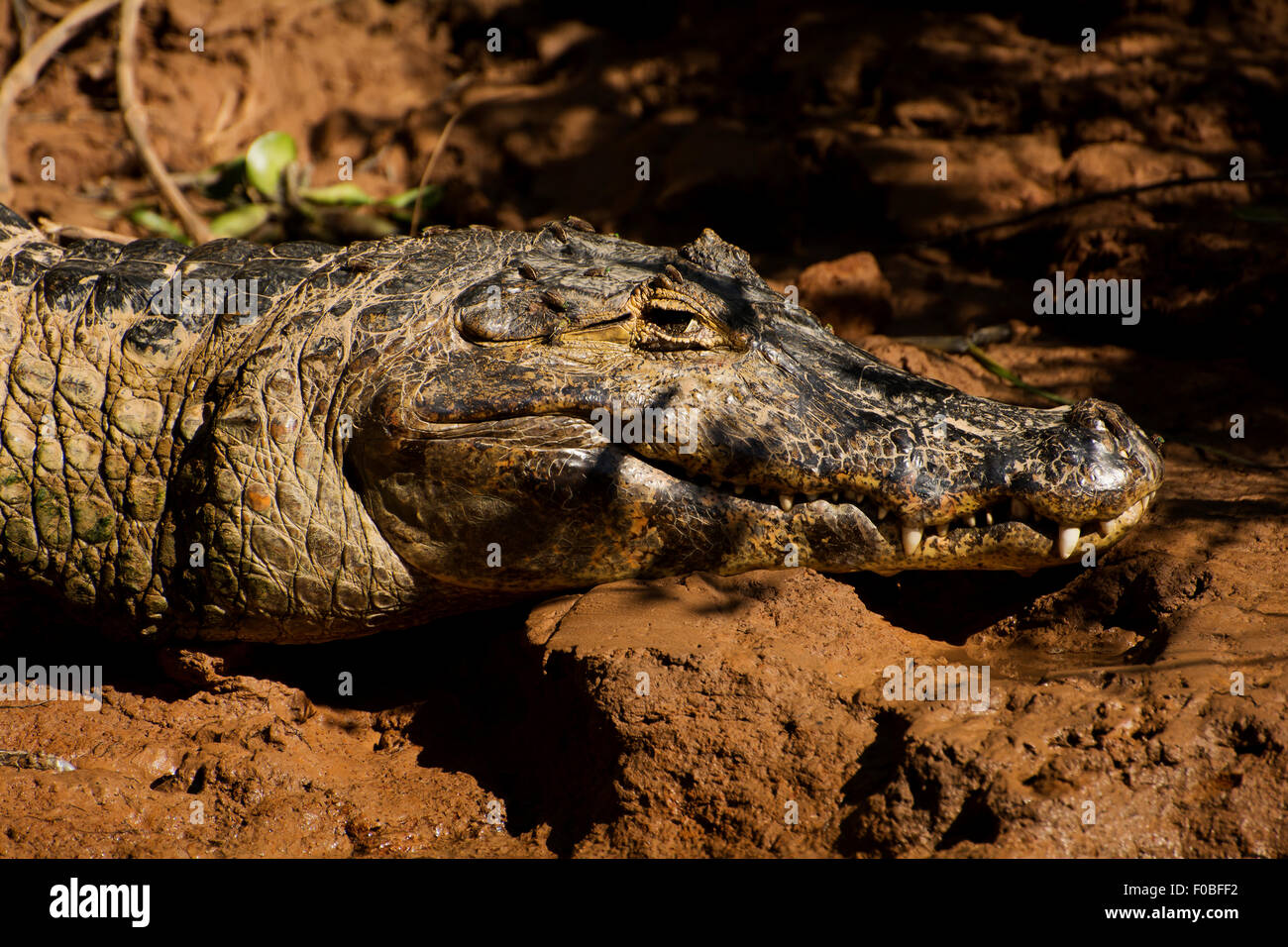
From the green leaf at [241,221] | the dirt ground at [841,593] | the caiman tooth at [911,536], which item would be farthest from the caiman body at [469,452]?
the green leaf at [241,221]

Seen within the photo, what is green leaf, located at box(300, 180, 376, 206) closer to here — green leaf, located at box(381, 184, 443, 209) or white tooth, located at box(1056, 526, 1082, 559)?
green leaf, located at box(381, 184, 443, 209)

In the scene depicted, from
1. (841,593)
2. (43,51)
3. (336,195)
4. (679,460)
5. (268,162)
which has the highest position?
(43,51)

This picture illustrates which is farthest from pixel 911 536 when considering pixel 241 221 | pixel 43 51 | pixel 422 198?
pixel 43 51

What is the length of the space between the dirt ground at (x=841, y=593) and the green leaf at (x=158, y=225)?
1.42 feet

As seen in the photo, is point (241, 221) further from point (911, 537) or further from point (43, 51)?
point (911, 537)

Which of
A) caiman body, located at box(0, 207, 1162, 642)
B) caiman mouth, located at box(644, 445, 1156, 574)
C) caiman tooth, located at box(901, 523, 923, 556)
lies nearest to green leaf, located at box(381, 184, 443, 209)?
caiman body, located at box(0, 207, 1162, 642)

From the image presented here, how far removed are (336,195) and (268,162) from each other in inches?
18.2

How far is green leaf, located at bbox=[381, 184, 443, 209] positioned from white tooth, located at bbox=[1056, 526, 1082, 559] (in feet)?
16.8

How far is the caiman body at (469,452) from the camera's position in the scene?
10.9 feet

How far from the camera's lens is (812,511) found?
337 cm

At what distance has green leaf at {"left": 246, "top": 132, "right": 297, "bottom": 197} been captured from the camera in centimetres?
676

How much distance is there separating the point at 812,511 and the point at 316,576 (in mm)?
1650

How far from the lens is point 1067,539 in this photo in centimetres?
327
